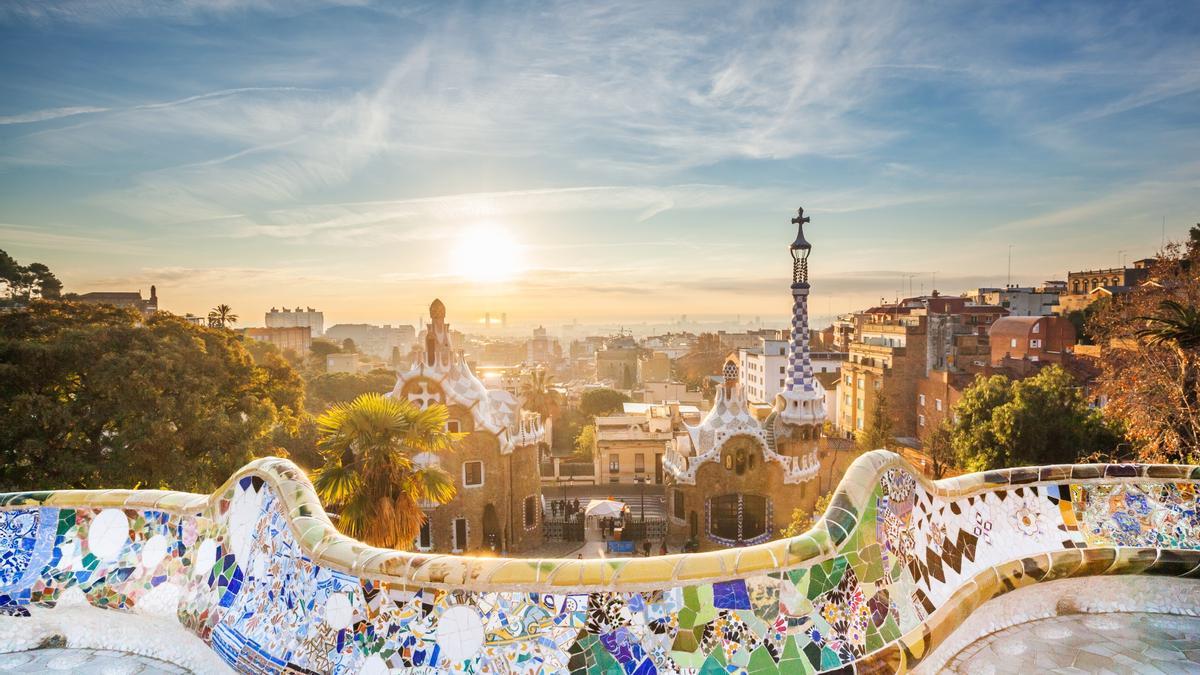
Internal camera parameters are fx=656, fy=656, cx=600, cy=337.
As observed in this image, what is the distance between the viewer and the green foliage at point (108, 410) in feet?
49.2

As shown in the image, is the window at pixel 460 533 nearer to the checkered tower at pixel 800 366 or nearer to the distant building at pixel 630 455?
the checkered tower at pixel 800 366

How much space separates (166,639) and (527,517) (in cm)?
1876

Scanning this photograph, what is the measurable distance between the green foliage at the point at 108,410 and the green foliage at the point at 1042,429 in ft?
74.5

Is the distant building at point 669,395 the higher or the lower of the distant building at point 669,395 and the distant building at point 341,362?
the lower

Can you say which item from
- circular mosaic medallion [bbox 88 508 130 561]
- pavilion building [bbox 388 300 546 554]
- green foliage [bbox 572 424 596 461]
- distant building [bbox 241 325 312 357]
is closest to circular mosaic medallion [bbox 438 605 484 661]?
circular mosaic medallion [bbox 88 508 130 561]

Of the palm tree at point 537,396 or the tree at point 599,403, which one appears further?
the tree at point 599,403

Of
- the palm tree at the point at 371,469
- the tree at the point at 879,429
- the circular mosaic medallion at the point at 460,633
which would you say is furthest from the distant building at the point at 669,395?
the circular mosaic medallion at the point at 460,633

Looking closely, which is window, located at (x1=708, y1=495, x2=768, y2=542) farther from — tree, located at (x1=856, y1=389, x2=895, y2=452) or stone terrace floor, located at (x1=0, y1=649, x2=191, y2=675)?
stone terrace floor, located at (x1=0, y1=649, x2=191, y2=675)

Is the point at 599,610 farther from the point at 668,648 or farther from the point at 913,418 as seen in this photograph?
the point at 913,418

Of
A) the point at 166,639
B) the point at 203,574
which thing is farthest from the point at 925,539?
Answer: the point at 166,639

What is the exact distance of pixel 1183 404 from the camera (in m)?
11.0

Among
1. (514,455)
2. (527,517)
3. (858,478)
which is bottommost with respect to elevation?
(527,517)

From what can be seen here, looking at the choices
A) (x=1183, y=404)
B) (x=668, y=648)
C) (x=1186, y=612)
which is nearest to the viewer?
(x=668, y=648)

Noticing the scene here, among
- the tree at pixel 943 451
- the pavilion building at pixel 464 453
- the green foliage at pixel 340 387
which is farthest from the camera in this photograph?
the green foliage at pixel 340 387
